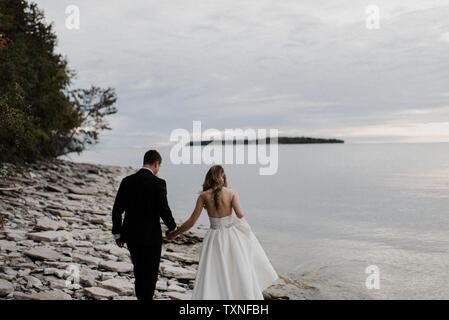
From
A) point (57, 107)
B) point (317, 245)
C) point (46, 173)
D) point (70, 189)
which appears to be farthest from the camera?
point (57, 107)

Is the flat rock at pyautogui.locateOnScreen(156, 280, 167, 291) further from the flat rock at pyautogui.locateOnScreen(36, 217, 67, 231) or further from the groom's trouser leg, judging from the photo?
the flat rock at pyautogui.locateOnScreen(36, 217, 67, 231)

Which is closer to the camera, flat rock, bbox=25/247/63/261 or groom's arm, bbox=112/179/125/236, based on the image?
groom's arm, bbox=112/179/125/236

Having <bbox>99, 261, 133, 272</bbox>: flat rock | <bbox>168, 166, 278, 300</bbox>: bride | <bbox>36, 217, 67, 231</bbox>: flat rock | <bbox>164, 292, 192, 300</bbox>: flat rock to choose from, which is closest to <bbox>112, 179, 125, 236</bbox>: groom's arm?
<bbox>168, 166, 278, 300</bbox>: bride

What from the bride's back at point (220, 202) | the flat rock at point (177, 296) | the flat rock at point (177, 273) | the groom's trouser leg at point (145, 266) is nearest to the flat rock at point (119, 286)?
the flat rock at point (177, 296)

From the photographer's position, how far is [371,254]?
19.3 meters

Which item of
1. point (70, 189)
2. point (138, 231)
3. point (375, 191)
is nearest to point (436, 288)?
point (138, 231)

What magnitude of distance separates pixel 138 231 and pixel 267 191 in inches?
1677

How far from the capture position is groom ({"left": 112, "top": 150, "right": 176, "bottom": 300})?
645 centimetres

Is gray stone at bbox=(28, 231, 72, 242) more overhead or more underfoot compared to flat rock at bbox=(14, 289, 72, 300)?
more overhead

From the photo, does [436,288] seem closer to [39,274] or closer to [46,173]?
[39,274]

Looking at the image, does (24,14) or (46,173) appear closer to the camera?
(46,173)

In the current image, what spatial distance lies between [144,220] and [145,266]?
2.43 feet

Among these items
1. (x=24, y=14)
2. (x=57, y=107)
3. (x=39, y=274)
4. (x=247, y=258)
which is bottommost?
(x=39, y=274)

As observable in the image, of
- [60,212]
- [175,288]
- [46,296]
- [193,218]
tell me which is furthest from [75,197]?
[193,218]
